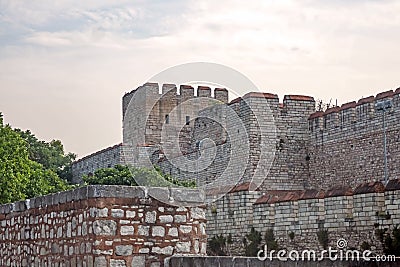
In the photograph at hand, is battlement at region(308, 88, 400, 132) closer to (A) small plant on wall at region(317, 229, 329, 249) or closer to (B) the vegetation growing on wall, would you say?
(A) small plant on wall at region(317, 229, 329, 249)

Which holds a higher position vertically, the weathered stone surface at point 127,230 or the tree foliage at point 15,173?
the tree foliage at point 15,173

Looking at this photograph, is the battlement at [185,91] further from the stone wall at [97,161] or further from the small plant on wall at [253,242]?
the small plant on wall at [253,242]

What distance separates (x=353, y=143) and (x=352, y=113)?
2.74ft

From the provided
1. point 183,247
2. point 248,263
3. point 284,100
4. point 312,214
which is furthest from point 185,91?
point 248,263

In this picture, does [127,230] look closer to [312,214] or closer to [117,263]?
[117,263]

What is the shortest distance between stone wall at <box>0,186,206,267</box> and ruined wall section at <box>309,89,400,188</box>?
12.9 m

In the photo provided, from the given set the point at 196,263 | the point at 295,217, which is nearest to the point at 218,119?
the point at 295,217

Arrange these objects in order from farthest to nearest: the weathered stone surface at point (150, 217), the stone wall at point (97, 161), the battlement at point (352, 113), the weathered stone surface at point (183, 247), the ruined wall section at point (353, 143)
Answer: the stone wall at point (97, 161)
the ruined wall section at point (353, 143)
the battlement at point (352, 113)
the weathered stone surface at point (183, 247)
the weathered stone surface at point (150, 217)

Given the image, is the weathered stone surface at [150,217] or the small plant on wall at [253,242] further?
the small plant on wall at [253,242]

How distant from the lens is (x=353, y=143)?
2125 centimetres

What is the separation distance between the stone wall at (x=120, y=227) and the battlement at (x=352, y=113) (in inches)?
508

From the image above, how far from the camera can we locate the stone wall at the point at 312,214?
14.6 m

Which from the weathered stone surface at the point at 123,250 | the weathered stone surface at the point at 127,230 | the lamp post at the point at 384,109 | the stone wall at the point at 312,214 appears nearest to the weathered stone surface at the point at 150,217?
the weathered stone surface at the point at 127,230

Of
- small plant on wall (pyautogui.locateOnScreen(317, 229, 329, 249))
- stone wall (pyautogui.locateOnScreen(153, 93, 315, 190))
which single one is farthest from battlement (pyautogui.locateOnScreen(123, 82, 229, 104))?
small plant on wall (pyautogui.locateOnScreen(317, 229, 329, 249))
